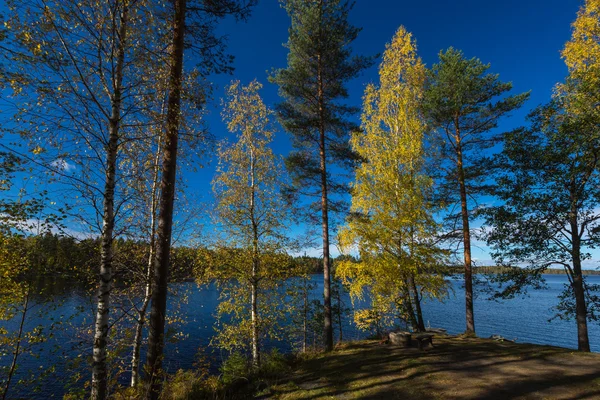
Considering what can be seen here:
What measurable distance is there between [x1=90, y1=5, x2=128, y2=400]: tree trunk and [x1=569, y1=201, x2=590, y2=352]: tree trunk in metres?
13.0

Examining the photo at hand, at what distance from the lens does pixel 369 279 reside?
33.4ft

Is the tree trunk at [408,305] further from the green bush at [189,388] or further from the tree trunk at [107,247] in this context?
the tree trunk at [107,247]

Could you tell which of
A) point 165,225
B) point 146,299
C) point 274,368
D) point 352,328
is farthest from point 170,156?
point 352,328

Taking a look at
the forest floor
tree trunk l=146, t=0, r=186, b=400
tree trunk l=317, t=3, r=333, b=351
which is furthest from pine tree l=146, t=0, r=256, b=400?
tree trunk l=317, t=3, r=333, b=351

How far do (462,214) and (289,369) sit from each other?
9367 millimetres

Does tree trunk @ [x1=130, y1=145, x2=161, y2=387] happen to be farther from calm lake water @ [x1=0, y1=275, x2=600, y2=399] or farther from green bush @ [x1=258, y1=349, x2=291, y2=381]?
calm lake water @ [x1=0, y1=275, x2=600, y2=399]

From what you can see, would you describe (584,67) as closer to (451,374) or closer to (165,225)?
(451,374)

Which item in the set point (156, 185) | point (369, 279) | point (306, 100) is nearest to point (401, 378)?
point (369, 279)

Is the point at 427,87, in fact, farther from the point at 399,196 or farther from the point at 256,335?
the point at 256,335

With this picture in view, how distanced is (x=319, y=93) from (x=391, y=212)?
594 centimetres

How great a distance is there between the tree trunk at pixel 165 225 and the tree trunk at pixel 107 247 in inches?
31.4

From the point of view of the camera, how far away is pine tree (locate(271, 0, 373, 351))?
11.1 metres

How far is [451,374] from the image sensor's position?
6.74m

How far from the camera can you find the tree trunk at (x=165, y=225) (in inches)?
197
